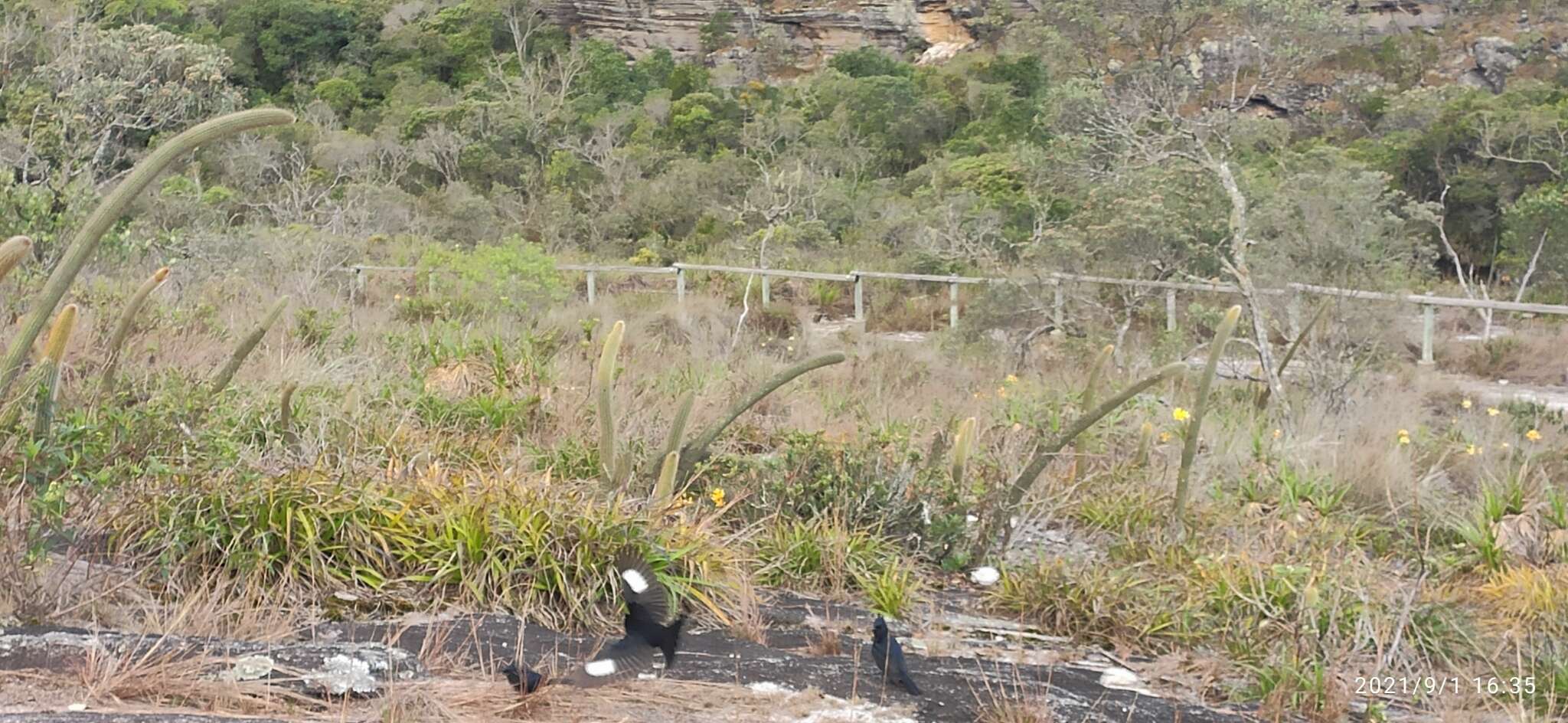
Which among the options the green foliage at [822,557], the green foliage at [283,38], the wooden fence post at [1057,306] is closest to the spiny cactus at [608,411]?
the green foliage at [822,557]

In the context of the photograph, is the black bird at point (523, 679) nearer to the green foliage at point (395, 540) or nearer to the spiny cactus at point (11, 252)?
the green foliage at point (395, 540)

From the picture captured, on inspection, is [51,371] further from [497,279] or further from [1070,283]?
[1070,283]

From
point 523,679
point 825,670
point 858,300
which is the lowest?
point 858,300

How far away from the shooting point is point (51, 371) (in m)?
4.18

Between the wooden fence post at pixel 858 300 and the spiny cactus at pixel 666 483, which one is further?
the wooden fence post at pixel 858 300

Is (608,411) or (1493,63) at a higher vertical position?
(1493,63)

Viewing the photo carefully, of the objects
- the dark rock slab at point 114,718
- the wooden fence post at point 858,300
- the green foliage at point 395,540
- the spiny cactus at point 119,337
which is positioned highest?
the spiny cactus at point 119,337

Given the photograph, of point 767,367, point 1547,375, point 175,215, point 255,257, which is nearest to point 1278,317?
point 1547,375

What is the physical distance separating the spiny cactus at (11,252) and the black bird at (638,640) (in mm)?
1955

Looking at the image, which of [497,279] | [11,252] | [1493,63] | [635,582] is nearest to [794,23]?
[1493,63]

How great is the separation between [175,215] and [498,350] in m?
12.2

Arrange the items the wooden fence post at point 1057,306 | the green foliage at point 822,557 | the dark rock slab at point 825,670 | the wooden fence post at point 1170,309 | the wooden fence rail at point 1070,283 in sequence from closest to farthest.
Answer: the dark rock slab at point 825,670
the green foliage at point 822,557
the wooden fence rail at point 1070,283
the wooden fence post at point 1170,309
the wooden fence post at point 1057,306

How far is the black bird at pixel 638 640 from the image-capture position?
328 cm

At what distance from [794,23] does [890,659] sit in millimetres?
48473
